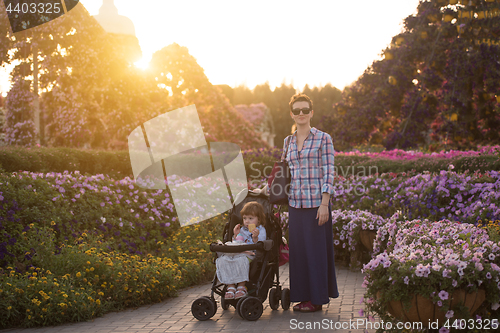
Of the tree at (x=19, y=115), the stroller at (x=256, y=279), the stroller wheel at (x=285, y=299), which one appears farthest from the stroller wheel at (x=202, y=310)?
the tree at (x=19, y=115)

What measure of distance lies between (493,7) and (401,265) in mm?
16033

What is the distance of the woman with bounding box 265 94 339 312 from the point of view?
4023 millimetres

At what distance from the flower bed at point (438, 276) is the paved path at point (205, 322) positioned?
2.38ft

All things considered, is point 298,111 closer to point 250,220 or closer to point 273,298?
point 250,220

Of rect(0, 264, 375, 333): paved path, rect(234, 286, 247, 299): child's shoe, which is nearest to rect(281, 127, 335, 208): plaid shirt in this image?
rect(234, 286, 247, 299): child's shoe

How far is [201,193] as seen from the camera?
9469mm

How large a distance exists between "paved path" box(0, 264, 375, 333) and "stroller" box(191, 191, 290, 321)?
0.10 metres

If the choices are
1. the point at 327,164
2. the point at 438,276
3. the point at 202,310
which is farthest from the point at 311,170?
the point at 202,310

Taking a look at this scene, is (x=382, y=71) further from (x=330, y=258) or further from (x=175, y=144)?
(x=330, y=258)

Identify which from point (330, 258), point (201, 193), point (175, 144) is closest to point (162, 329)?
point (330, 258)

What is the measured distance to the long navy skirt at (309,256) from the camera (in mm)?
4062

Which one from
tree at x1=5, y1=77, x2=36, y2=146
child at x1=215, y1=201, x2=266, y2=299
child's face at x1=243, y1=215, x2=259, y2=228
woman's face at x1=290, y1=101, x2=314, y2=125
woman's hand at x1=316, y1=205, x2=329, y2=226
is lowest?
child at x1=215, y1=201, x2=266, y2=299

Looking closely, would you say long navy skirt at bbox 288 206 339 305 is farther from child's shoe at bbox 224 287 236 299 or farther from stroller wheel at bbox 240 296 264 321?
child's shoe at bbox 224 287 236 299

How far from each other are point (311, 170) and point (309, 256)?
781 millimetres
